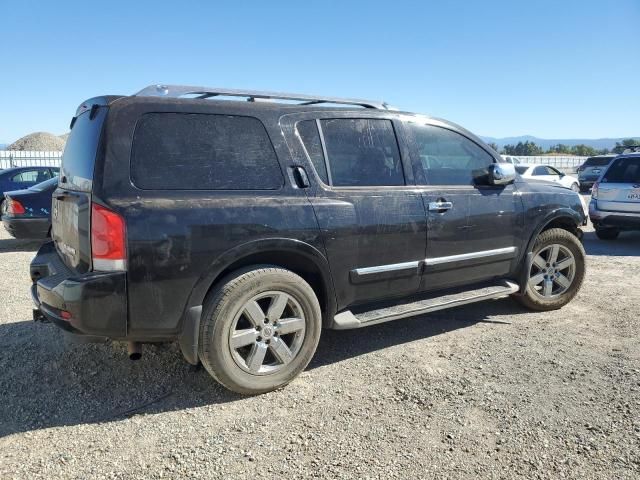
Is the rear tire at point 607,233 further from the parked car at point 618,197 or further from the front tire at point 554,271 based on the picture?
the front tire at point 554,271

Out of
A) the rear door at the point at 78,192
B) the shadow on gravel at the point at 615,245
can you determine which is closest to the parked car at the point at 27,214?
the rear door at the point at 78,192

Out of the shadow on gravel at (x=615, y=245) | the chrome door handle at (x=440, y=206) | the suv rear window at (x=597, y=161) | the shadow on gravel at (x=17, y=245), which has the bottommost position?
the shadow on gravel at (x=615, y=245)

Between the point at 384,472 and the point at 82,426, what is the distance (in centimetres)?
176

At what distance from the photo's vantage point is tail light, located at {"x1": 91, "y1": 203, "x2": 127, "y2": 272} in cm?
281

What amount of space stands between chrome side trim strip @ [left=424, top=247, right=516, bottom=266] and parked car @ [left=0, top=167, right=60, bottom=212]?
10.2 m

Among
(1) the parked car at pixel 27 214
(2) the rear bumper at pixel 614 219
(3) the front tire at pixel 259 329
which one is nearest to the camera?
(3) the front tire at pixel 259 329

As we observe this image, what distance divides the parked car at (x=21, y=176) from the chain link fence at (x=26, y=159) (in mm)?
13485

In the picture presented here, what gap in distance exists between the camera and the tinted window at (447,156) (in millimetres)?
4160

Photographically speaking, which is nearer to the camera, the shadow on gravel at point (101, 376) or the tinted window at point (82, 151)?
the tinted window at point (82, 151)

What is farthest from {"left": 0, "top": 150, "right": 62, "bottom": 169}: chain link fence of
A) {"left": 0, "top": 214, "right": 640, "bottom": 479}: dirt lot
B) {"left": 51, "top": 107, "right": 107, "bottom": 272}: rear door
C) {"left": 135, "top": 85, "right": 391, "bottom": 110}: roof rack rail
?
{"left": 135, "top": 85, "right": 391, "bottom": 110}: roof rack rail

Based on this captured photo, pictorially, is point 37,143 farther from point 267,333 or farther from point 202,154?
point 267,333

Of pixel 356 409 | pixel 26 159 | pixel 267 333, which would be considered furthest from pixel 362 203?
pixel 26 159

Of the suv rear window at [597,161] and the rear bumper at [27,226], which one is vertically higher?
the suv rear window at [597,161]

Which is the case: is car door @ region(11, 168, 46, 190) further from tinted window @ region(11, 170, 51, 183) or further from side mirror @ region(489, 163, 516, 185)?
side mirror @ region(489, 163, 516, 185)
